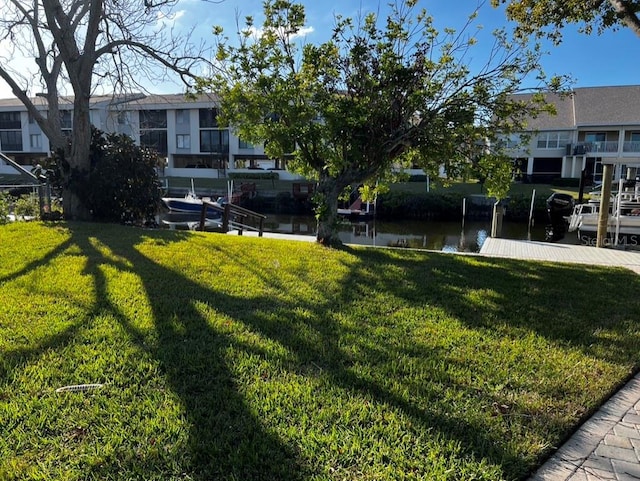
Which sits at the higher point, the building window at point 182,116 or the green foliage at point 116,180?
Answer: the building window at point 182,116

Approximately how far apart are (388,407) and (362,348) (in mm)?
959

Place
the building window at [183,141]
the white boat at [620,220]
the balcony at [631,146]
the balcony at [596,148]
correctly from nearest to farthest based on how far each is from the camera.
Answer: the white boat at [620,220]
the balcony at [631,146]
the balcony at [596,148]
the building window at [183,141]

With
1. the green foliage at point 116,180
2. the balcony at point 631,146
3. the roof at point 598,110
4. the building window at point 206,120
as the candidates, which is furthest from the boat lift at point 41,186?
the balcony at point 631,146

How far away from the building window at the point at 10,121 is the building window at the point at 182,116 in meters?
18.8

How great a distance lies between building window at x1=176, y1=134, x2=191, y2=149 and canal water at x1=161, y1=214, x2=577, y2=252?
76.7 feet

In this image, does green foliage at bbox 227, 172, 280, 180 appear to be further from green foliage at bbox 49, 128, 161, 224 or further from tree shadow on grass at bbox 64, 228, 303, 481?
tree shadow on grass at bbox 64, 228, 303, 481

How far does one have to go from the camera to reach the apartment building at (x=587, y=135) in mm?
37031

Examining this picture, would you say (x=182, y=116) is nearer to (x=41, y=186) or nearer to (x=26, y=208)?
(x=26, y=208)

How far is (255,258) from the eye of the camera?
297 inches

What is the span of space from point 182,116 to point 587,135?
37.4m

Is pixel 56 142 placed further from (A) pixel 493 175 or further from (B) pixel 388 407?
(B) pixel 388 407

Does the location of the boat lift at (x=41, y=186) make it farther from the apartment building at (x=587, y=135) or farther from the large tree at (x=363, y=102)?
the apartment building at (x=587, y=135)

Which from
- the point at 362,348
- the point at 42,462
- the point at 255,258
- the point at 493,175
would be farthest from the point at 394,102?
the point at 42,462

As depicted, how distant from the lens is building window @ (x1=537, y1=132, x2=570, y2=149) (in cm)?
3888
